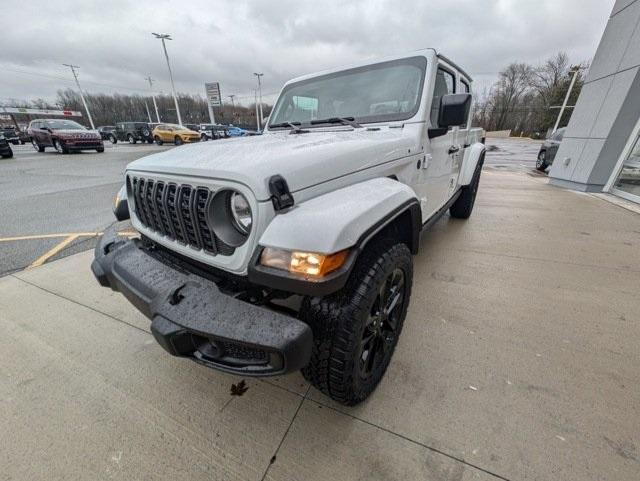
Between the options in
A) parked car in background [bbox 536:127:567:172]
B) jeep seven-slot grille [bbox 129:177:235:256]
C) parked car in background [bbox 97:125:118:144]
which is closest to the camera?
jeep seven-slot grille [bbox 129:177:235:256]

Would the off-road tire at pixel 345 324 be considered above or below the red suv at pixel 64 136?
above

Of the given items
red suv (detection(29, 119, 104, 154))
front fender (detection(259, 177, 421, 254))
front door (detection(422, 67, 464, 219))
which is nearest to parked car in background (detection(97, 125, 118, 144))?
red suv (detection(29, 119, 104, 154))

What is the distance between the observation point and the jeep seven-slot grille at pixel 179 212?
4.23 ft

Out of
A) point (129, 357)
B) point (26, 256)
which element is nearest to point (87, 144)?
point (26, 256)

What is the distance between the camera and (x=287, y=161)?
4.17 feet

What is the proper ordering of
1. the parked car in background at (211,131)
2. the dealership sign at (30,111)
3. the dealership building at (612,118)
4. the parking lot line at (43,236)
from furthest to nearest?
the dealership sign at (30,111) → the parked car in background at (211,131) → the dealership building at (612,118) → the parking lot line at (43,236)

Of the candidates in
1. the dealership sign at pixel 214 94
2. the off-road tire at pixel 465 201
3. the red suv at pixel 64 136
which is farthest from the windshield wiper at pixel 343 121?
the dealership sign at pixel 214 94

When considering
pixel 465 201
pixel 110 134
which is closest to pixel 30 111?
pixel 110 134

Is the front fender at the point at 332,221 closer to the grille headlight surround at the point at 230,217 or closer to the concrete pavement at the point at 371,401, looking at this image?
the grille headlight surround at the point at 230,217

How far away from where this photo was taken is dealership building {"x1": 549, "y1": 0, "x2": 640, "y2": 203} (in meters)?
5.58

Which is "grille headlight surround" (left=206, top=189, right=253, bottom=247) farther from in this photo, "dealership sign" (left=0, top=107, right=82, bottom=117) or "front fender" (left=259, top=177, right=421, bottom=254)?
"dealership sign" (left=0, top=107, right=82, bottom=117)

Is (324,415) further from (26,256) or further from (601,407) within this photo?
(26,256)

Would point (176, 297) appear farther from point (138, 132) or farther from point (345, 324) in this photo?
point (138, 132)

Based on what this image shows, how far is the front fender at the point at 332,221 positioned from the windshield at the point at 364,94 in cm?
112
